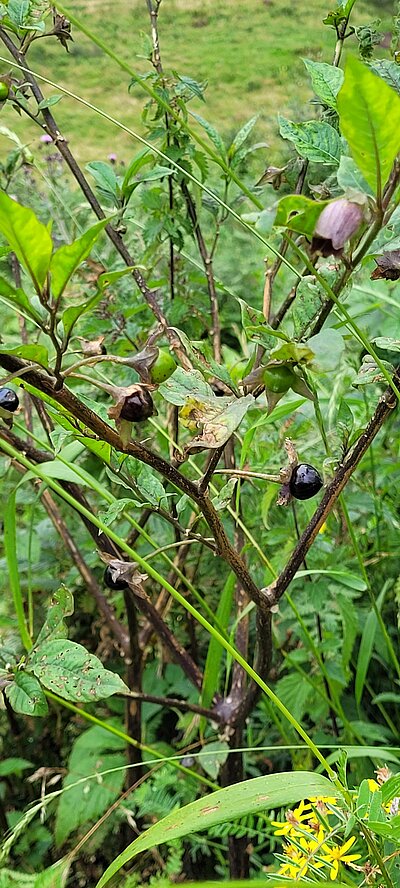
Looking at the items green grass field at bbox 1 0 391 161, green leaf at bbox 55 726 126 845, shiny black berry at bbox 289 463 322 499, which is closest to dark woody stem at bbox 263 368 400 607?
shiny black berry at bbox 289 463 322 499

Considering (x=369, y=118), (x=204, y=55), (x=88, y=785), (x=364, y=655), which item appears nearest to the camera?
(x=369, y=118)

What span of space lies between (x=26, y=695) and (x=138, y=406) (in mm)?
271

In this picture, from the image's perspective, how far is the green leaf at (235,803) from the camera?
0.36m

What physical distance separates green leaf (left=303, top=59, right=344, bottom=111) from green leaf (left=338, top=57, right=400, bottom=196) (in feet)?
0.61

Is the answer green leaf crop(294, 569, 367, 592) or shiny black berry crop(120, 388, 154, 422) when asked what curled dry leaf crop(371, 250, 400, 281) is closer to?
shiny black berry crop(120, 388, 154, 422)

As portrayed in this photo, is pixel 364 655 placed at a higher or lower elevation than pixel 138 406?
lower

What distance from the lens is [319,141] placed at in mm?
421

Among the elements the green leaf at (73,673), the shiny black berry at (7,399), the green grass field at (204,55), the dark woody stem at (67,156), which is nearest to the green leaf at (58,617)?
the green leaf at (73,673)

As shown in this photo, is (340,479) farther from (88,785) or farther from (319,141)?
(88,785)

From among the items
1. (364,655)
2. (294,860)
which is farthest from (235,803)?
(364,655)

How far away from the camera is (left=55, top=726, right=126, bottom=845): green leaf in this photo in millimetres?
867

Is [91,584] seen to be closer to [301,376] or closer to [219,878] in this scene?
[219,878]

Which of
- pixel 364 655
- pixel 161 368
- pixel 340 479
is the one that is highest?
pixel 161 368

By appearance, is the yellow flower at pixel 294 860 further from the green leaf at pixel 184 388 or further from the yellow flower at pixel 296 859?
the green leaf at pixel 184 388
